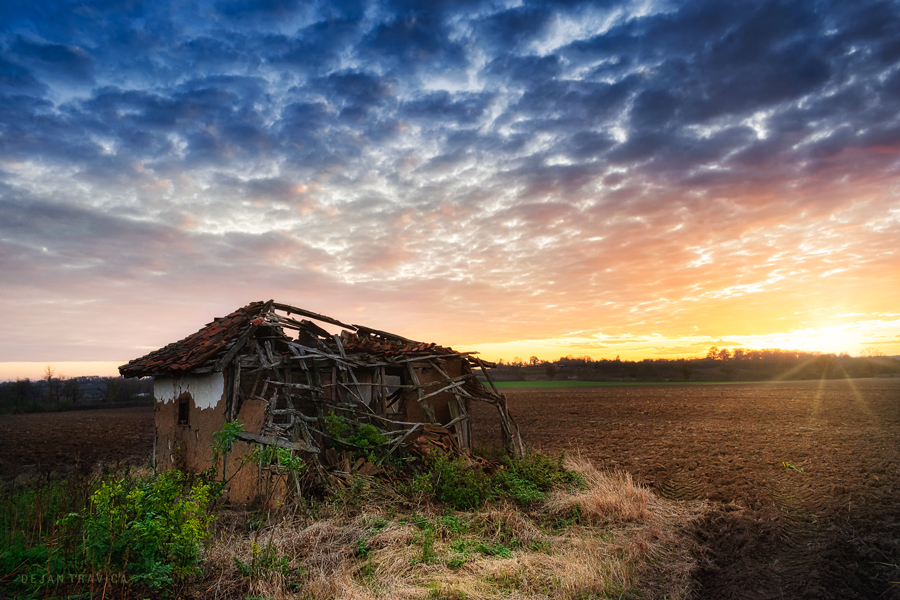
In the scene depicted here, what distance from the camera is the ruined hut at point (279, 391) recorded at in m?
9.82

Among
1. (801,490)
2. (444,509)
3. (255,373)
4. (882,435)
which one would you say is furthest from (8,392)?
(882,435)

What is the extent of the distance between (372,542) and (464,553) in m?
1.38

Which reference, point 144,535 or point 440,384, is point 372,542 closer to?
point 144,535

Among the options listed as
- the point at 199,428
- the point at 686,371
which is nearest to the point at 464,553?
the point at 199,428

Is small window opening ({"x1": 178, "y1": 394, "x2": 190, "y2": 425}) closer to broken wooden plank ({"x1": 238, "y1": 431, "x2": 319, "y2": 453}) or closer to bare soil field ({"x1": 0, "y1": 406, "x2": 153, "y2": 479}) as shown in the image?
bare soil field ({"x1": 0, "y1": 406, "x2": 153, "y2": 479})

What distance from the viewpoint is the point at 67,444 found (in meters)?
24.6

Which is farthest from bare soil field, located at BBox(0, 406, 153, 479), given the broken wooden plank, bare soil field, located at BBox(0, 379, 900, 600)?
the broken wooden plank

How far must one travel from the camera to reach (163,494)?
5.43 metres

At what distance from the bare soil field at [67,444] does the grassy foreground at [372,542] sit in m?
4.69

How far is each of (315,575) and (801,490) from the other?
1213cm

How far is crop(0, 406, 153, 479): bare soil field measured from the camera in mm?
17531

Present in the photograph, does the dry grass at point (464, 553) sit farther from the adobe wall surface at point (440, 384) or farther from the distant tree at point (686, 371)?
the distant tree at point (686, 371)

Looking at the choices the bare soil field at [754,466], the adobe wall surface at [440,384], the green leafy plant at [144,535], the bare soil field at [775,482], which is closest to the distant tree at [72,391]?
the bare soil field at [754,466]

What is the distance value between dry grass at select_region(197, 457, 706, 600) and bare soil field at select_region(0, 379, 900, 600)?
39.4 inches
